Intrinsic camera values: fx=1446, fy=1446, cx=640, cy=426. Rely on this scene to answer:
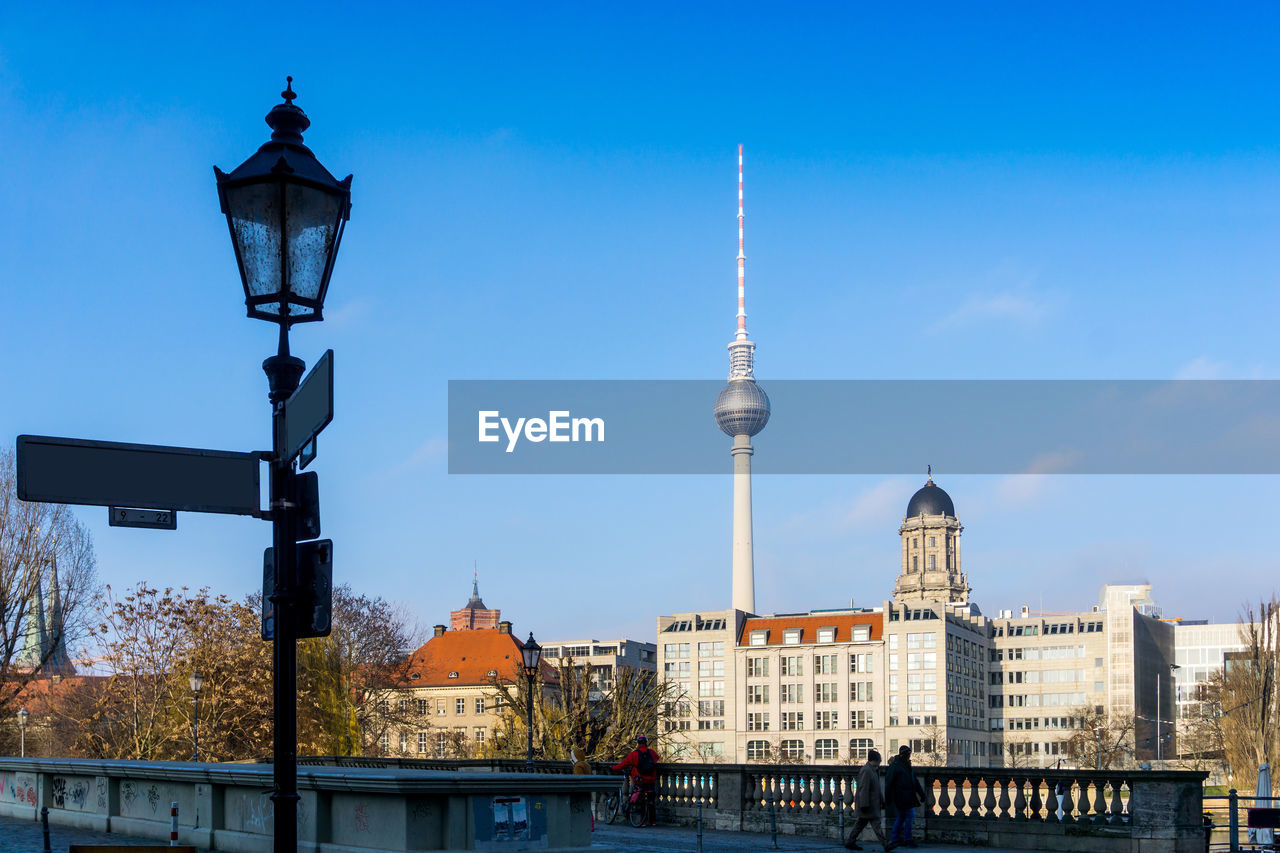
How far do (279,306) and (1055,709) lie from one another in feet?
622

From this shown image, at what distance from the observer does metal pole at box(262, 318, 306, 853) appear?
8188mm

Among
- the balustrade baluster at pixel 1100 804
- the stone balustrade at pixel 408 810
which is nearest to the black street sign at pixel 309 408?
the stone balustrade at pixel 408 810


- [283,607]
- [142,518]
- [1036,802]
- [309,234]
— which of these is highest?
[309,234]

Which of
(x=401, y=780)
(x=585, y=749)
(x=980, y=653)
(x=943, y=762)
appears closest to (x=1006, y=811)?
(x=401, y=780)

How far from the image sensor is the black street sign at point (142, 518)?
27.2 ft

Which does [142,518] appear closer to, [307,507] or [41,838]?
[307,507]

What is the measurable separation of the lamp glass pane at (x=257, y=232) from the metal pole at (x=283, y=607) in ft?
0.93

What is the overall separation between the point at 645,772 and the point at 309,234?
19.1 meters

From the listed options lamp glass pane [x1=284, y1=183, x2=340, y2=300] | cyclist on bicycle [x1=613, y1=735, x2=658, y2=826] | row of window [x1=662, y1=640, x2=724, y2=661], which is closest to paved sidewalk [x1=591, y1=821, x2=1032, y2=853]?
cyclist on bicycle [x1=613, y1=735, x2=658, y2=826]

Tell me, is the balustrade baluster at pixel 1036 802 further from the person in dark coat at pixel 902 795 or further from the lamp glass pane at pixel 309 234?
the lamp glass pane at pixel 309 234

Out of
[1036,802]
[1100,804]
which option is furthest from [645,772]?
[1100,804]

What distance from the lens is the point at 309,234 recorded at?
8.69 m

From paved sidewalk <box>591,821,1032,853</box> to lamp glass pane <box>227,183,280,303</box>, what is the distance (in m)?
13.0

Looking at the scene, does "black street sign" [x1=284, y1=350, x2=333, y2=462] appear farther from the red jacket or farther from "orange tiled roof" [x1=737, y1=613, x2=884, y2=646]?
"orange tiled roof" [x1=737, y1=613, x2=884, y2=646]
